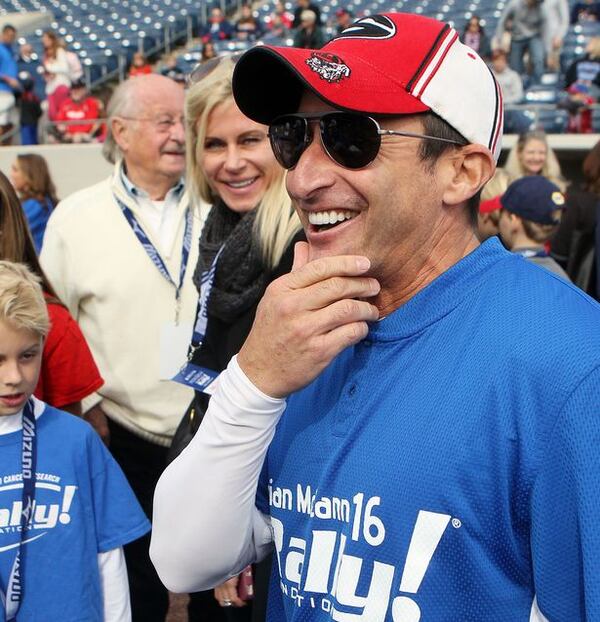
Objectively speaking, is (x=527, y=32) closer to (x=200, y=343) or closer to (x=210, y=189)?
(x=210, y=189)

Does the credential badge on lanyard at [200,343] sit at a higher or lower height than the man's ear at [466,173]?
lower

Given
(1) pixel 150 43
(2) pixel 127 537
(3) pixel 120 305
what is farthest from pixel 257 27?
(2) pixel 127 537

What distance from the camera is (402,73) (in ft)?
4.03

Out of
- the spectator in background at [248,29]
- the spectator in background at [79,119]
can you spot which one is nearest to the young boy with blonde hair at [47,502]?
the spectator in background at [79,119]

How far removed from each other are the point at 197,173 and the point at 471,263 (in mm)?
1641

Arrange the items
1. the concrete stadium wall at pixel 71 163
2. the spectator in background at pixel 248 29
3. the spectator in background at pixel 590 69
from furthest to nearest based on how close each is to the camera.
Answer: the spectator in background at pixel 248 29 → the concrete stadium wall at pixel 71 163 → the spectator in background at pixel 590 69

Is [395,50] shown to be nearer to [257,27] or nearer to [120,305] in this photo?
[120,305]

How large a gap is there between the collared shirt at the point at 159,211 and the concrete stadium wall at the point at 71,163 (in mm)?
8651

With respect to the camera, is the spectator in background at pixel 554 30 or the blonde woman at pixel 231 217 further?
the spectator in background at pixel 554 30

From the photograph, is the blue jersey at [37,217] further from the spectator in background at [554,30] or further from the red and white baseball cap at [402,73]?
the spectator in background at [554,30]

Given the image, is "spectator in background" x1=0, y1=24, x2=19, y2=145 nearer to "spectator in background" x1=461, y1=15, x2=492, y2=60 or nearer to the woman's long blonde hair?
"spectator in background" x1=461, y1=15, x2=492, y2=60

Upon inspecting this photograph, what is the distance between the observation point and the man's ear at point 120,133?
11.9 feet

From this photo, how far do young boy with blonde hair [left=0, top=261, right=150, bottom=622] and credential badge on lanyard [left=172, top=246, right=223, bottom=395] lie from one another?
12.5 inches

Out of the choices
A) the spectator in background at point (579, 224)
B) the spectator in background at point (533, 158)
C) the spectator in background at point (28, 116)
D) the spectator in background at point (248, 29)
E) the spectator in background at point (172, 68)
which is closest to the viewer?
the spectator in background at point (579, 224)
